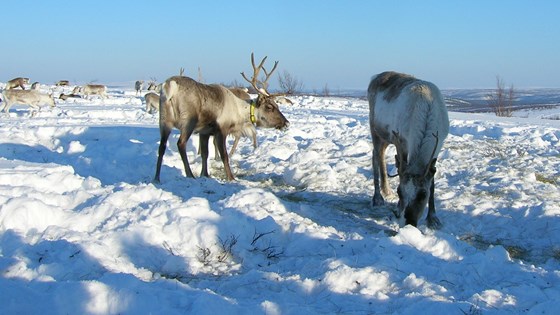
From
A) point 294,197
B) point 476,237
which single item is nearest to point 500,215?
point 476,237

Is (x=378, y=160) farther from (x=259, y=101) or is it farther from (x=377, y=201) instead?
(x=259, y=101)

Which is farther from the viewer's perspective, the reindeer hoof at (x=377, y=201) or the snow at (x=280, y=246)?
the reindeer hoof at (x=377, y=201)

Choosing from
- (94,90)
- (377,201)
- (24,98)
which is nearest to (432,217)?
(377,201)

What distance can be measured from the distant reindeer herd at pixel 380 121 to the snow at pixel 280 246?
1.60ft

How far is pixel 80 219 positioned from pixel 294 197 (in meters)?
3.06

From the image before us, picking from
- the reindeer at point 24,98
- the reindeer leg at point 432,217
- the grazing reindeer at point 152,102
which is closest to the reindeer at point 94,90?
the reindeer at point 24,98

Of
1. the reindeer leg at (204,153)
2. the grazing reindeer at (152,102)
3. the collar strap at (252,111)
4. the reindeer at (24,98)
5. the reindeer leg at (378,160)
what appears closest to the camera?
the reindeer leg at (378,160)

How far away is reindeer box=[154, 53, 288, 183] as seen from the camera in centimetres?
773

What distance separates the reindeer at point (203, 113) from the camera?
7727 millimetres

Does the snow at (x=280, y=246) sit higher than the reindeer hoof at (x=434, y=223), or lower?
higher

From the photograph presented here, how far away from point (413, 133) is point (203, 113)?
3.89 meters

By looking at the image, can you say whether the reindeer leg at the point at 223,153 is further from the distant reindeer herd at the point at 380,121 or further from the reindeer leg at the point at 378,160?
the reindeer leg at the point at 378,160

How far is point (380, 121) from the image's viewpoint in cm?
636

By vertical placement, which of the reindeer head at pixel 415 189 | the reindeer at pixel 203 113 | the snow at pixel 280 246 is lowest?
the snow at pixel 280 246
